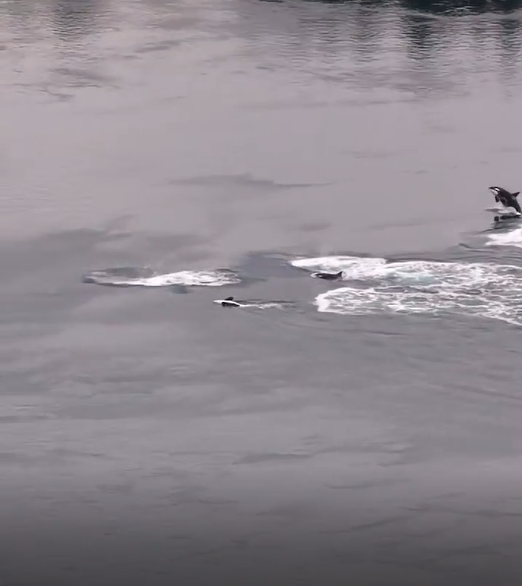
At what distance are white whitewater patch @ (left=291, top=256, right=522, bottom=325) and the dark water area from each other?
0.06 m

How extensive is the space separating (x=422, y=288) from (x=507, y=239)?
3.43 m

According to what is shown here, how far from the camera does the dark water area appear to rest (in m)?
15.0

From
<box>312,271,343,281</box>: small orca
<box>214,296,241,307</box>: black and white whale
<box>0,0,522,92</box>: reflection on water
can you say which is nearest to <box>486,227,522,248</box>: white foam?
<box>312,271,343,281</box>: small orca

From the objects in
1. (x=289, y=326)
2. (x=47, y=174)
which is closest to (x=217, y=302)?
(x=289, y=326)

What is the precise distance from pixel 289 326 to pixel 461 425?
13.5 feet

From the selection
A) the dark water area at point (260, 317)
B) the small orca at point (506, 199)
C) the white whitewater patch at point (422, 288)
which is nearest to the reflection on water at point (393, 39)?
the dark water area at point (260, 317)

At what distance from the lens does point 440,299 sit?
21.2 metres

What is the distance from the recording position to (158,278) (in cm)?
2278

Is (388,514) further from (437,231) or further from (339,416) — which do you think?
(437,231)

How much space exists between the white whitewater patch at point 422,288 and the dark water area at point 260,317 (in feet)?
0.21

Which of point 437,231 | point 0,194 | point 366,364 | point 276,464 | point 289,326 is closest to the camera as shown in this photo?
point 276,464

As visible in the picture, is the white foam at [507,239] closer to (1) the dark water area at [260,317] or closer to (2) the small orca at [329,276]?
(1) the dark water area at [260,317]

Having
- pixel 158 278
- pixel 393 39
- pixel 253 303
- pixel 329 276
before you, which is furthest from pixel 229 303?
pixel 393 39

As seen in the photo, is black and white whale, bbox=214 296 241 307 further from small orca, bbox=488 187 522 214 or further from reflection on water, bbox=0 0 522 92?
reflection on water, bbox=0 0 522 92
